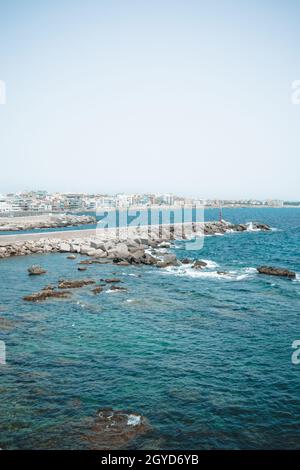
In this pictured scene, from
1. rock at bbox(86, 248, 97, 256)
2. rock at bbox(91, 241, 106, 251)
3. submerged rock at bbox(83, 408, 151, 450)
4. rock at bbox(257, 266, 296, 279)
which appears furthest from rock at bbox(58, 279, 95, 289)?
submerged rock at bbox(83, 408, 151, 450)

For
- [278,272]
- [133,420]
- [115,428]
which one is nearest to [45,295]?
[133,420]

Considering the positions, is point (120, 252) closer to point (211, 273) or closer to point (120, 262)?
point (120, 262)

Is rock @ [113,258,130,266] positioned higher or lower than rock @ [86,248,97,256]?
lower

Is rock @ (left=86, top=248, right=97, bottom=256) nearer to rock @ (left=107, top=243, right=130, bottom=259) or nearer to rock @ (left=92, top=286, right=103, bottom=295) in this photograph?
rock @ (left=107, top=243, right=130, bottom=259)

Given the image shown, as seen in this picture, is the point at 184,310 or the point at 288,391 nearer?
the point at 288,391
